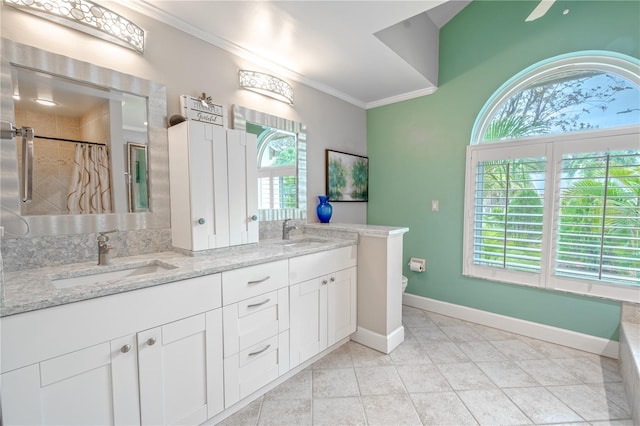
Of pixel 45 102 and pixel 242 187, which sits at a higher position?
pixel 45 102

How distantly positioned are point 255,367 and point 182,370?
0.45 m

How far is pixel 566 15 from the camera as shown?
7.22ft

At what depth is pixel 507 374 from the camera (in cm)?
193

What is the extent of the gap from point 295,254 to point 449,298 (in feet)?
6.62

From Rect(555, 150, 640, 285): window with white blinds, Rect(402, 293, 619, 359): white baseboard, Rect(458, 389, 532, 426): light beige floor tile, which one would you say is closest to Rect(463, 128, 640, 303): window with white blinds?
Rect(555, 150, 640, 285): window with white blinds

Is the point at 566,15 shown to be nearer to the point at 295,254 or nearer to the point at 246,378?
the point at 295,254

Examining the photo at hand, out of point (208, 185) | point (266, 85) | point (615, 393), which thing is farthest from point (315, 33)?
point (615, 393)

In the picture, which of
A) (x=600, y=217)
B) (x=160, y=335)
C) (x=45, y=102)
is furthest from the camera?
(x=600, y=217)

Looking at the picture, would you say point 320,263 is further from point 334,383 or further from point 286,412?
point 286,412

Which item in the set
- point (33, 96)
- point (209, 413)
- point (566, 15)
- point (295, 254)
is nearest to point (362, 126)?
point (566, 15)

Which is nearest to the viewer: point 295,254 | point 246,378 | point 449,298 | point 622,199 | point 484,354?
point 246,378

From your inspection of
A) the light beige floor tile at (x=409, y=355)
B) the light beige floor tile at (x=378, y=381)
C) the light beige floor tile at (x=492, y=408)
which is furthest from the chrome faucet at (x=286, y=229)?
the light beige floor tile at (x=492, y=408)

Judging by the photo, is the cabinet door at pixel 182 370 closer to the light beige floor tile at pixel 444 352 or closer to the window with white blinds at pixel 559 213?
the light beige floor tile at pixel 444 352

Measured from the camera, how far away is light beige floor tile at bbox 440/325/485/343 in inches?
95.3
